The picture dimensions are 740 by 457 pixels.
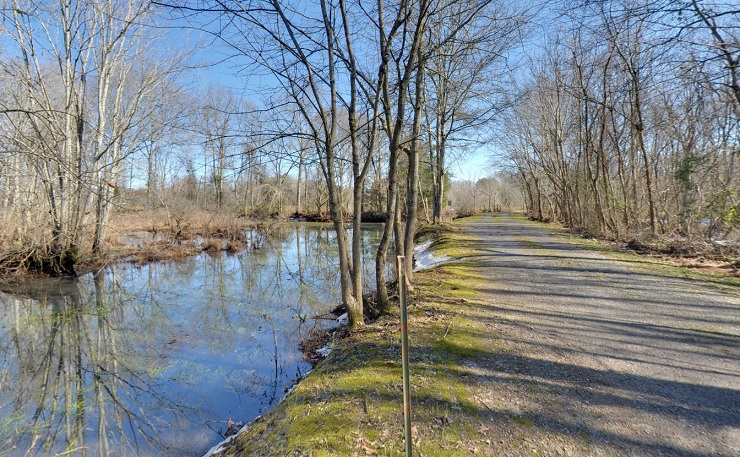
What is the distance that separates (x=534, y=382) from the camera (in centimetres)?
335

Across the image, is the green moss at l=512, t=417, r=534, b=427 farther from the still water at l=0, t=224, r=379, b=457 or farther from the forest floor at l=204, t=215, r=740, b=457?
the still water at l=0, t=224, r=379, b=457

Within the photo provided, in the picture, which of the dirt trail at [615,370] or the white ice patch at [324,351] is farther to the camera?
the white ice patch at [324,351]

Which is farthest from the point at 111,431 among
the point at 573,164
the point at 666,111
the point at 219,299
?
the point at 573,164

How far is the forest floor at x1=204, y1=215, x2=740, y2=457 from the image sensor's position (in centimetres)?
257

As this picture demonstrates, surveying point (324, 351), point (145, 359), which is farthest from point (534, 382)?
point (145, 359)

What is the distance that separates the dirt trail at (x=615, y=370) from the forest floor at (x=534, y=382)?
14 mm

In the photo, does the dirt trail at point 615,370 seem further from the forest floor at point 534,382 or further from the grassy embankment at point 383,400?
the grassy embankment at point 383,400

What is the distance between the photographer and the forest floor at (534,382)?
2574 mm

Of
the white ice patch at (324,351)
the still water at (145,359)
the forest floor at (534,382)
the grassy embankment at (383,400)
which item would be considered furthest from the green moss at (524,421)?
the white ice patch at (324,351)

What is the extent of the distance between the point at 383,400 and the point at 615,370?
2.43 m

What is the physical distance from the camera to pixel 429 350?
416cm

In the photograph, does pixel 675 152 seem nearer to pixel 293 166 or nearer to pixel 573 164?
pixel 573 164

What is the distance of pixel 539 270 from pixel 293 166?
6.54m

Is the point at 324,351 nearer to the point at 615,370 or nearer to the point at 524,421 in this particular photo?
the point at 524,421
